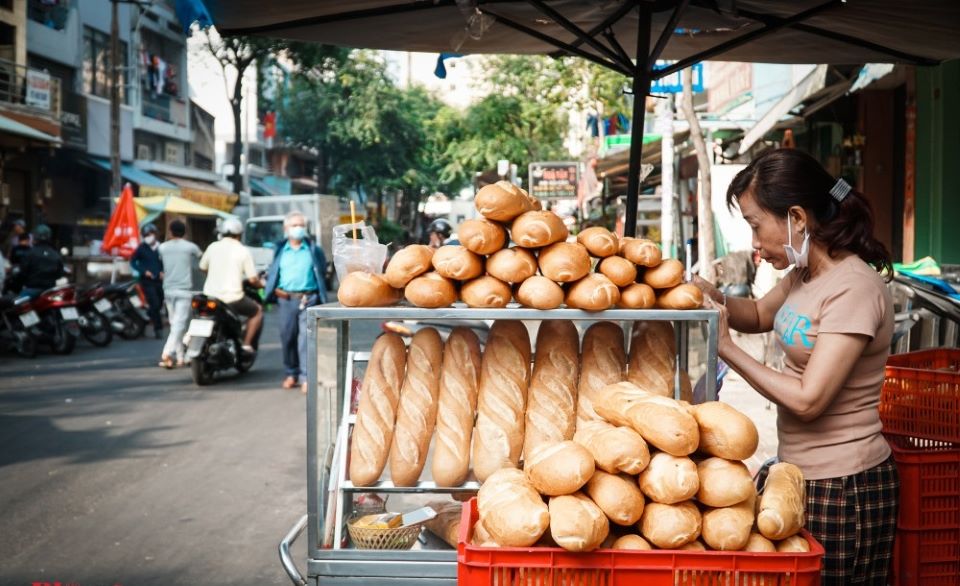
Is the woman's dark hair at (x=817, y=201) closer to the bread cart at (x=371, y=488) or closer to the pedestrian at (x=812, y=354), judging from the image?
the pedestrian at (x=812, y=354)

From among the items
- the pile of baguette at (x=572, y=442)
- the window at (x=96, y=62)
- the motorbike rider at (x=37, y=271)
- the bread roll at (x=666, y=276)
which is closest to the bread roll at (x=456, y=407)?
the pile of baguette at (x=572, y=442)

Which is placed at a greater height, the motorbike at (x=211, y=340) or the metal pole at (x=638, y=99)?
the metal pole at (x=638, y=99)

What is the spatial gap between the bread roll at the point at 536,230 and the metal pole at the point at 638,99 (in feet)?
4.20

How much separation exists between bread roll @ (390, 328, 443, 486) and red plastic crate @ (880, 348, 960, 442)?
1614 millimetres

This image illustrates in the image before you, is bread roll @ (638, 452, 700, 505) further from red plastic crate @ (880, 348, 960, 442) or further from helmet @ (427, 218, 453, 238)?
helmet @ (427, 218, 453, 238)

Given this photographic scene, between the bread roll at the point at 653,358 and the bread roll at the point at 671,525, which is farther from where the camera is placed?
the bread roll at the point at 653,358

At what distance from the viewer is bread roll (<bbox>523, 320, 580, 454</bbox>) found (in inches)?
119

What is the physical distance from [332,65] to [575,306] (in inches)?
1463

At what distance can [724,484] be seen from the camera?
80.3 inches

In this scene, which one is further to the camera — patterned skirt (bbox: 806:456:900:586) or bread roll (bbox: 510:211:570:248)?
bread roll (bbox: 510:211:570:248)

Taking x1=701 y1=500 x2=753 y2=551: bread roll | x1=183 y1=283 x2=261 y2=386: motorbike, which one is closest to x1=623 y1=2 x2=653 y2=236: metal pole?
x1=701 y1=500 x2=753 y2=551: bread roll

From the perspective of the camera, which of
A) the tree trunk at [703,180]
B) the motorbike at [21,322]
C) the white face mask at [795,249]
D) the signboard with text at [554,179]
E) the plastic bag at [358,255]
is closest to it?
the white face mask at [795,249]

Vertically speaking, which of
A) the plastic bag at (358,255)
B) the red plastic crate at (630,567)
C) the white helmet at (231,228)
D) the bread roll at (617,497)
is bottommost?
the red plastic crate at (630,567)

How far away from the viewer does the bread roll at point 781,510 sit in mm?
1974
